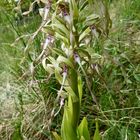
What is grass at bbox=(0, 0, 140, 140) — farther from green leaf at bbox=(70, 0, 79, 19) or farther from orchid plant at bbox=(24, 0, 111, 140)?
green leaf at bbox=(70, 0, 79, 19)

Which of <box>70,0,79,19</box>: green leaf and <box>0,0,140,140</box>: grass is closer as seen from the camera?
<box>70,0,79,19</box>: green leaf

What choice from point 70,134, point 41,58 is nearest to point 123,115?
point 70,134

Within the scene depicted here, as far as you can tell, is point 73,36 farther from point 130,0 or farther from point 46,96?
point 130,0

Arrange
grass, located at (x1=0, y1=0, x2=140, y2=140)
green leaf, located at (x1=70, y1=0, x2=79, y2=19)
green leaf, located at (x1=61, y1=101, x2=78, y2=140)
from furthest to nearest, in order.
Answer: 1. grass, located at (x1=0, y1=0, x2=140, y2=140)
2. green leaf, located at (x1=61, y1=101, x2=78, y2=140)
3. green leaf, located at (x1=70, y1=0, x2=79, y2=19)

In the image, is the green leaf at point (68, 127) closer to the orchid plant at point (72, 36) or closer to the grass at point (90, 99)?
the orchid plant at point (72, 36)

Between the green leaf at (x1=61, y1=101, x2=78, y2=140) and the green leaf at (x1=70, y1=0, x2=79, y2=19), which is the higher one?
the green leaf at (x1=70, y1=0, x2=79, y2=19)

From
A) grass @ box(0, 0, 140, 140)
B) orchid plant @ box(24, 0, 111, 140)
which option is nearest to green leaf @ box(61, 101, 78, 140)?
orchid plant @ box(24, 0, 111, 140)

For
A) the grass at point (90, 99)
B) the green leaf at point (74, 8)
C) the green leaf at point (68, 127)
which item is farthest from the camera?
the grass at point (90, 99)

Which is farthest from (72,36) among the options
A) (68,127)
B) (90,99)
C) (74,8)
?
(90,99)

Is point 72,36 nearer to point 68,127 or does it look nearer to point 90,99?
point 68,127

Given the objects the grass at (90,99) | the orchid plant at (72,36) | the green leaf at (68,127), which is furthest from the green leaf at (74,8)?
the grass at (90,99)

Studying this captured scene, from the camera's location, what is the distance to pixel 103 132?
3.10 meters

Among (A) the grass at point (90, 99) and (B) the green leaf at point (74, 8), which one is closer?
(B) the green leaf at point (74, 8)

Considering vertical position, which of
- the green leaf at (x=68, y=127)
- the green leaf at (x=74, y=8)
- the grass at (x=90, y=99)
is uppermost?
the green leaf at (x=74, y=8)
